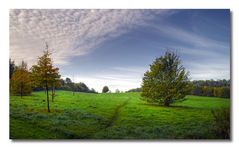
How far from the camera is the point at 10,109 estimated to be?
8289mm

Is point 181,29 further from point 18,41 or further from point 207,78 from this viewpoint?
point 18,41

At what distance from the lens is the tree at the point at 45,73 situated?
834 centimetres

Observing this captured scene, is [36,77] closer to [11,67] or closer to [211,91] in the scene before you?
[11,67]

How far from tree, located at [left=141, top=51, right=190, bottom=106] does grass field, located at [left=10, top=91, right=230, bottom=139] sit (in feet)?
0.45

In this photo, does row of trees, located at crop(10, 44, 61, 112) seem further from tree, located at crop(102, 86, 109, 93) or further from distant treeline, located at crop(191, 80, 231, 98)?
distant treeline, located at crop(191, 80, 231, 98)

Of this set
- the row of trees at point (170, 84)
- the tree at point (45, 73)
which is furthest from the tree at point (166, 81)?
the tree at point (45, 73)

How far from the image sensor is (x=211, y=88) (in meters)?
8.35

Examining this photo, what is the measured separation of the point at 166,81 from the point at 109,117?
112 centimetres

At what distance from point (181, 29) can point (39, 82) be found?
2447mm

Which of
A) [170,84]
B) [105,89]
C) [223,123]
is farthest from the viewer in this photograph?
[170,84]

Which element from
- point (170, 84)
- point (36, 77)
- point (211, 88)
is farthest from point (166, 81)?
point (36, 77)

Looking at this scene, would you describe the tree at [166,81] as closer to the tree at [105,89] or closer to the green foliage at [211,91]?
the green foliage at [211,91]

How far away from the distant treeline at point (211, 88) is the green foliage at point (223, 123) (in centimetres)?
27

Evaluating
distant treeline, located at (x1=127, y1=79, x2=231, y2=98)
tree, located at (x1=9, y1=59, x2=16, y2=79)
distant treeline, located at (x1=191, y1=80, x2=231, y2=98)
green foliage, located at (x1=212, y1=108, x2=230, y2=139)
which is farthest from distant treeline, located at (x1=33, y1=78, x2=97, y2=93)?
green foliage, located at (x1=212, y1=108, x2=230, y2=139)
